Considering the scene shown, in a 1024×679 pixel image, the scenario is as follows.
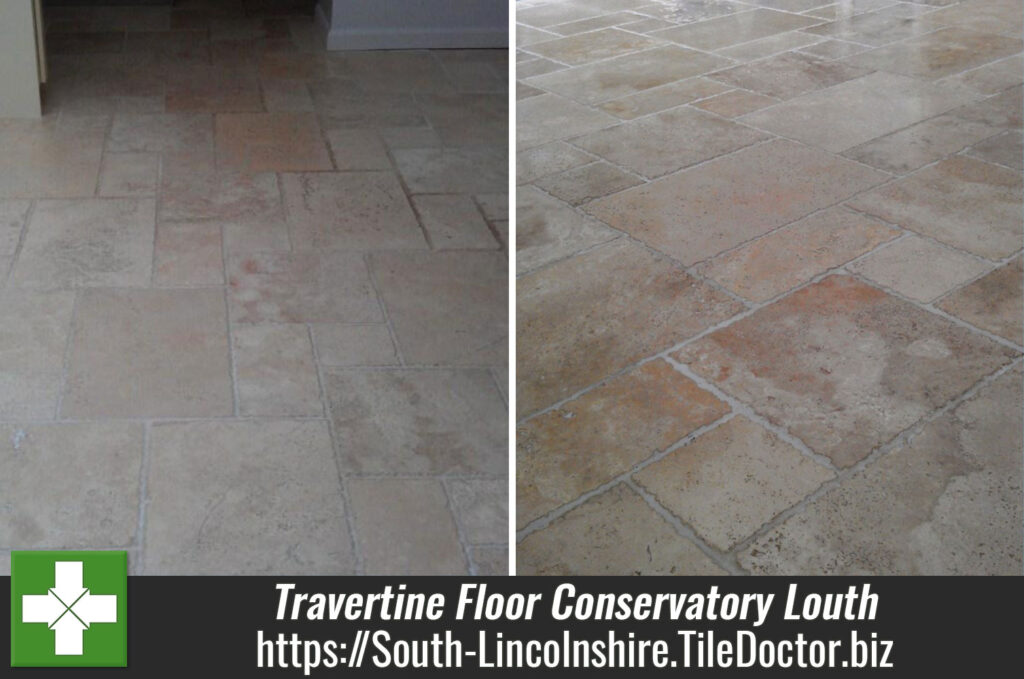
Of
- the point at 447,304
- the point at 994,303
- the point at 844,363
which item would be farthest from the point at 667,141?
the point at 844,363

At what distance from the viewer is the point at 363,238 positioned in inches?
133

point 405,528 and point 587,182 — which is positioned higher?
point 587,182

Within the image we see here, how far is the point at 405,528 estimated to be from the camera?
2.12m

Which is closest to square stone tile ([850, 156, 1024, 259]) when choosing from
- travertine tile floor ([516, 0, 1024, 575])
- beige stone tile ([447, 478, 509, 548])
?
travertine tile floor ([516, 0, 1024, 575])

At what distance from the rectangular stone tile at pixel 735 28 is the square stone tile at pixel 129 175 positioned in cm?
264

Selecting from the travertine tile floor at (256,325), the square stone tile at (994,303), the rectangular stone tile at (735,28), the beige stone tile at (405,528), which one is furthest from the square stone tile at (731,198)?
the rectangular stone tile at (735,28)

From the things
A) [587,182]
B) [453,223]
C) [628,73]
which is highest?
[628,73]

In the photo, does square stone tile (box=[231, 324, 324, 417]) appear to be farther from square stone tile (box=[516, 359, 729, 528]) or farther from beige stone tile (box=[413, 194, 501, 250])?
beige stone tile (box=[413, 194, 501, 250])

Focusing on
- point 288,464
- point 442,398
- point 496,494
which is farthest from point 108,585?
point 442,398

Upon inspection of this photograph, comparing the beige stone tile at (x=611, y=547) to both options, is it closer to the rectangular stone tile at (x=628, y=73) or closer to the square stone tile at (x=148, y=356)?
the square stone tile at (x=148, y=356)

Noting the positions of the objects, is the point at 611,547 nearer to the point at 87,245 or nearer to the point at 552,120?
the point at 87,245

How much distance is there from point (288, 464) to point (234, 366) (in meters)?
0.45

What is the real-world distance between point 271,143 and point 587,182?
1322mm

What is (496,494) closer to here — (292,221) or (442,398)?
(442,398)
